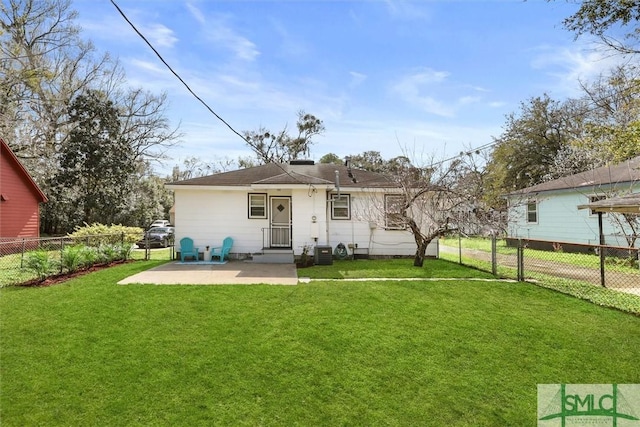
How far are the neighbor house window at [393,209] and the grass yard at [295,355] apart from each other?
17.7 ft

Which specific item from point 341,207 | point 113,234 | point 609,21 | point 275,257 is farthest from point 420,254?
point 113,234

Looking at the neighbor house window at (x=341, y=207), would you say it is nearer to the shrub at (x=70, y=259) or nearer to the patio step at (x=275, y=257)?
the patio step at (x=275, y=257)

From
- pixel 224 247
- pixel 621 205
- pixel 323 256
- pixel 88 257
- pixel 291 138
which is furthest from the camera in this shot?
pixel 291 138

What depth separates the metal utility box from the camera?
12.1m

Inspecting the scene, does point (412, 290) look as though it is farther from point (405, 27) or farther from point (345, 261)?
point (405, 27)

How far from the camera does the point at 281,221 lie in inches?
544

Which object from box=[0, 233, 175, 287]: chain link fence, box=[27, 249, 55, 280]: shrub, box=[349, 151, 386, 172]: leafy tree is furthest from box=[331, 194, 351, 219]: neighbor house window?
box=[349, 151, 386, 172]: leafy tree

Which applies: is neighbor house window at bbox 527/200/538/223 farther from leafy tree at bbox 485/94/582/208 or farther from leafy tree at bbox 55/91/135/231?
leafy tree at bbox 55/91/135/231

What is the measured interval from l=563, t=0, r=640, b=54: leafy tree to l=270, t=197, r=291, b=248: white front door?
10017 mm

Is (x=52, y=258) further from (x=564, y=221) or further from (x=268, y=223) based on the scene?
(x=564, y=221)

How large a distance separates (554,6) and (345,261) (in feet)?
30.7

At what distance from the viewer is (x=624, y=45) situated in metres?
7.16

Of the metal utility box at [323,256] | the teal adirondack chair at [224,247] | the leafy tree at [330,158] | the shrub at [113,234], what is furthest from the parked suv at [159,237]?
the leafy tree at [330,158]

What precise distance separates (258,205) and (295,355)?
9.42 metres
